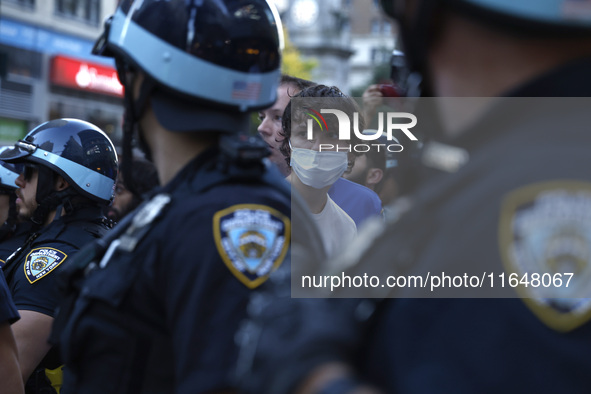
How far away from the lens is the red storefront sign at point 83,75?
85.0 feet

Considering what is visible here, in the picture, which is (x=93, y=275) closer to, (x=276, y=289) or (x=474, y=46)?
(x=276, y=289)

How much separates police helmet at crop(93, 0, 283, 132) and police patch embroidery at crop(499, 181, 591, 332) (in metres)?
1.25

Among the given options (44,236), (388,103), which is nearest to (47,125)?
(44,236)

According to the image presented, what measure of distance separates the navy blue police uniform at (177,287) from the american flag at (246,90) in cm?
27

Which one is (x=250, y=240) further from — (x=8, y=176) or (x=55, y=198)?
(x=8, y=176)

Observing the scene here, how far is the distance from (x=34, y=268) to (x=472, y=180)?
297cm

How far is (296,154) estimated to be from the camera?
12.7 feet

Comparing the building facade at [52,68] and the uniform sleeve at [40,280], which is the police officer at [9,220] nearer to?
the uniform sleeve at [40,280]

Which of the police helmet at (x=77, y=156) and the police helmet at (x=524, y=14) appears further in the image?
the police helmet at (x=77, y=156)

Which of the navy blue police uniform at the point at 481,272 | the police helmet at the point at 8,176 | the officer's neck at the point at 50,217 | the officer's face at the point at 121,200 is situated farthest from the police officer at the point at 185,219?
the officer's face at the point at 121,200

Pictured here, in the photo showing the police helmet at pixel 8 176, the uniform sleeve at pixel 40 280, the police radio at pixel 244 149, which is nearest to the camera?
the police radio at pixel 244 149

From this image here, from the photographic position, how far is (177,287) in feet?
5.68

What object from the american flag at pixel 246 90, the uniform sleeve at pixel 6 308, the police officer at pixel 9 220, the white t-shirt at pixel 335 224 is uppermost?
the american flag at pixel 246 90

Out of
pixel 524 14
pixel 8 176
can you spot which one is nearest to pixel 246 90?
pixel 524 14
